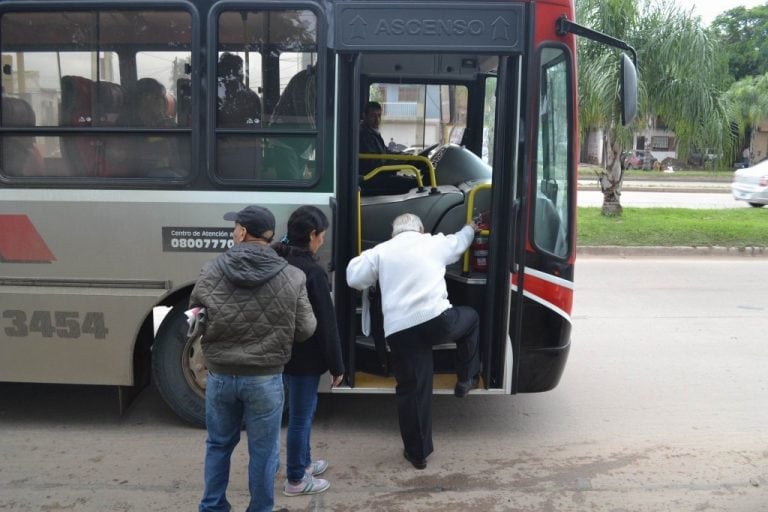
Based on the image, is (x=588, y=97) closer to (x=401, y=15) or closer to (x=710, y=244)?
(x=710, y=244)

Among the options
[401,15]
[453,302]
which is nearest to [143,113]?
[401,15]

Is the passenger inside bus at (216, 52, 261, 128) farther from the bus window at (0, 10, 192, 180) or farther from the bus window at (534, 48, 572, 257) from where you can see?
the bus window at (534, 48, 572, 257)

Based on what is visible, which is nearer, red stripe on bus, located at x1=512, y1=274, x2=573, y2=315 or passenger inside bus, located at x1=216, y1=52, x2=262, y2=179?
passenger inside bus, located at x1=216, y1=52, x2=262, y2=179

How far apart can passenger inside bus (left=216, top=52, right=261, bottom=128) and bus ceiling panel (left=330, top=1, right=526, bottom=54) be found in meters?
0.68

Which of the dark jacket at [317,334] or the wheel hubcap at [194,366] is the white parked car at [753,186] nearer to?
the wheel hubcap at [194,366]

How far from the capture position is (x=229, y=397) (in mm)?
3225

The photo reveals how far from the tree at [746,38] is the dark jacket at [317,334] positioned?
4983 centimetres

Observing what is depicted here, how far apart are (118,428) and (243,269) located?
2.45m

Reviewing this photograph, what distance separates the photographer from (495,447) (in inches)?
185

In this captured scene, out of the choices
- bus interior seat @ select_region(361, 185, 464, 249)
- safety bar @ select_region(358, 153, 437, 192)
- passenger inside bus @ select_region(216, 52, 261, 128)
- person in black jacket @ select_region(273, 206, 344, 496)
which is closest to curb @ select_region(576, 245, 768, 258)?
safety bar @ select_region(358, 153, 437, 192)

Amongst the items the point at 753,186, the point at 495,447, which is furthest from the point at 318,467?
the point at 753,186

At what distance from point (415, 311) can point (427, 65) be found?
9.27ft

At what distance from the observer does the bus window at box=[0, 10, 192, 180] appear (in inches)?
173

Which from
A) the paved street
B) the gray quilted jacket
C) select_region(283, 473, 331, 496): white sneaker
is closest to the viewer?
the gray quilted jacket
